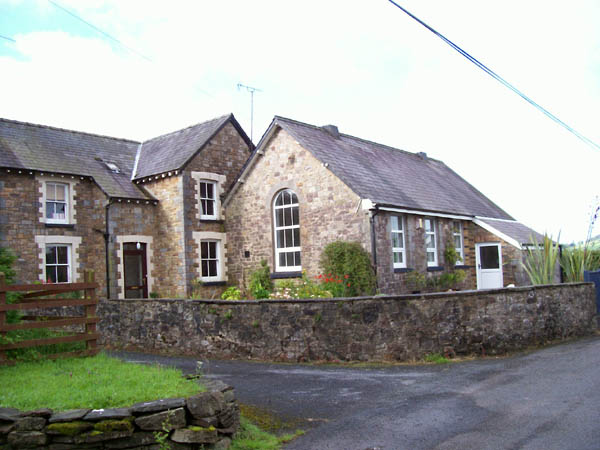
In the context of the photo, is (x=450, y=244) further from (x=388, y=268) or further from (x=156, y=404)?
(x=156, y=404)

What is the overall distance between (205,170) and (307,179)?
489 cm

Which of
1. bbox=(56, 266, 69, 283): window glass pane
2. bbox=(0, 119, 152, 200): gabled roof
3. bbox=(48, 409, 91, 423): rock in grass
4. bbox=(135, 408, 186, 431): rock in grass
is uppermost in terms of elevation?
bbox=(0, 119, 152, 200): gabled roof

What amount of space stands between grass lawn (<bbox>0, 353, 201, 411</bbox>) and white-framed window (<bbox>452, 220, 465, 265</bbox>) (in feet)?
56.5

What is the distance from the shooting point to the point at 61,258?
792 inches

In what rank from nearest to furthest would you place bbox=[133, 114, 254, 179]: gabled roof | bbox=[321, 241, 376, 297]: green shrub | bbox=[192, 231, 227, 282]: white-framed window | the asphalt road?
1. the asphalt road
2. bbox=[321, 241, 376, 297]: green shrub
3. bbox=[192, 231, 227, 282]: white-framed window
4. bbox=[133, 114, 254, 179]: gabled roof

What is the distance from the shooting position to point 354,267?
17641mm

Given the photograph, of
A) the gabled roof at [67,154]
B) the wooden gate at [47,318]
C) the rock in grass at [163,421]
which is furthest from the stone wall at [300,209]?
the rock in grass at [163,421]

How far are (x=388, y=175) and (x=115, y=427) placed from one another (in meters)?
17.6

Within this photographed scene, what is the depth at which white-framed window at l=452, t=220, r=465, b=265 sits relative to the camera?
23.1 m

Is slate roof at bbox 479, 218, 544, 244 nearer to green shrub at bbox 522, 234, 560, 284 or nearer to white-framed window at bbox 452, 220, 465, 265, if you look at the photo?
white-framed window at bbox 452, 220, 465, 265

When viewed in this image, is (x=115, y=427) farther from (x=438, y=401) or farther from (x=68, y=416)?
(x=438, y=401)

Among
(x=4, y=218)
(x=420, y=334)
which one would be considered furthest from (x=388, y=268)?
(x=4, y=218)

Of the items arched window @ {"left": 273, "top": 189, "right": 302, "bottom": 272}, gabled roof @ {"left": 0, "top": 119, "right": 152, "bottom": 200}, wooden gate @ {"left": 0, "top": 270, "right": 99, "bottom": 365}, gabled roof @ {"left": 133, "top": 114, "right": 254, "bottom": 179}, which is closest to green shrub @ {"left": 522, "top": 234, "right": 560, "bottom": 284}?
arched window @ {"left": 273, "top": 189, "right": 302, "bottom": 272}

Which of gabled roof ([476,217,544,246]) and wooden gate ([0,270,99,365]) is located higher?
gabled roof ([476,217,544,246])
